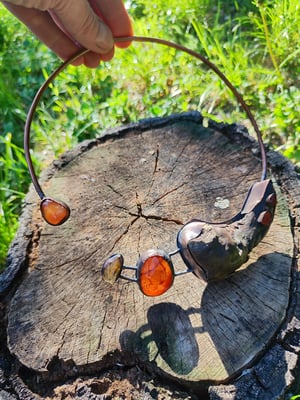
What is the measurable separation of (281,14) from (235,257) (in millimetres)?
1759

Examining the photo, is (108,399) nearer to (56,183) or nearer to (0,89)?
(56,183)

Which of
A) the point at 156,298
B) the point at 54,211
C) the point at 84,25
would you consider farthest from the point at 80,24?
the point at 156,298

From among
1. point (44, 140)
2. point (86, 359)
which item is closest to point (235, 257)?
point (86, 359)

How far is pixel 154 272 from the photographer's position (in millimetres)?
1713

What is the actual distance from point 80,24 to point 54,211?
2.32ft

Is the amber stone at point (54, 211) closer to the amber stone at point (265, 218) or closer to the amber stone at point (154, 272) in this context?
the amber stone at point (154, 272)

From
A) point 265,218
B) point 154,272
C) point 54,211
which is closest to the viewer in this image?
point 154,272

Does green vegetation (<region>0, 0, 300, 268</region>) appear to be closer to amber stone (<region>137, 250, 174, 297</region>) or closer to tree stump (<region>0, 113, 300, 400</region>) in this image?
tree stump (<region>0, 113, 300, 400</region>)

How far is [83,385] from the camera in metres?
1.73

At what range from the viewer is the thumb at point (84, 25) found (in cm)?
183

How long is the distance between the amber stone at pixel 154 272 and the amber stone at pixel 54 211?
15.8 inches

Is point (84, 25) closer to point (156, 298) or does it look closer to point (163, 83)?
point (156, 298)

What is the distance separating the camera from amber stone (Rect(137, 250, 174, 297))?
5.64 ft

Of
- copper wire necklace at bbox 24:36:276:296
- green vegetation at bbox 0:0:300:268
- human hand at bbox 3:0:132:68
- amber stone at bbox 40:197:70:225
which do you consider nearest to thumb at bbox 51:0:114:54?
human hand at bbox 3:0:132:68
